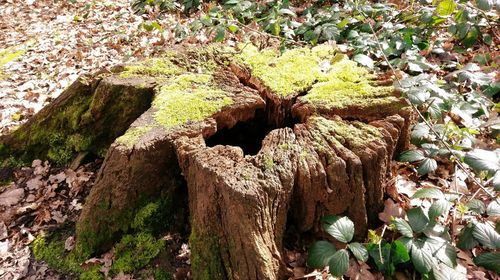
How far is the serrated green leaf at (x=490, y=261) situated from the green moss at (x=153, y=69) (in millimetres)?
2652

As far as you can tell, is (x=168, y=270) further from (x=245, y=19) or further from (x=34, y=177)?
(x=245, y=19)

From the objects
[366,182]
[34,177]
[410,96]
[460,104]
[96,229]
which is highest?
[410,96]

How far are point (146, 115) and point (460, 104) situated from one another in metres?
2.50

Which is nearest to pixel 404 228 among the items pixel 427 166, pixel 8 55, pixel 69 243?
pixel 427 166

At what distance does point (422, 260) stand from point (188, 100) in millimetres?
1897

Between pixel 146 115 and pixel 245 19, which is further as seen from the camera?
pixel 245 19

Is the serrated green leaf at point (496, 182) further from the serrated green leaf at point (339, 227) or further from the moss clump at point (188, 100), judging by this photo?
the moss clump at point (188, 100)

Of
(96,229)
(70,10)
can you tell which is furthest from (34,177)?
(70,10)

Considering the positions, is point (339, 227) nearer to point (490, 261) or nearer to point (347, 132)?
point (347, 132)

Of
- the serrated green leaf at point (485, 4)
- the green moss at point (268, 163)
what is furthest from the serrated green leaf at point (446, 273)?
the serrated green leaf at point (485, 4)

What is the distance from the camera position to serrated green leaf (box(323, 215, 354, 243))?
7.18 feet

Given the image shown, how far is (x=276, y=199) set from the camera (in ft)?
7.02

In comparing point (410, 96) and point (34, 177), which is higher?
point (410, 96)

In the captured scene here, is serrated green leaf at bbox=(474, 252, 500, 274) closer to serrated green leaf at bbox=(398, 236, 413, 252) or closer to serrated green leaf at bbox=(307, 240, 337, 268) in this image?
serrated green leaf at bbox=(398, 236, 413, 252)
